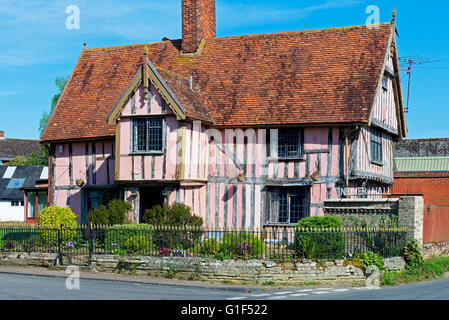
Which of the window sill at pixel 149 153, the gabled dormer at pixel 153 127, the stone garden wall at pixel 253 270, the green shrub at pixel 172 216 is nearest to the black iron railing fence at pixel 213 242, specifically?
the stone garden wall at pixel 253 270

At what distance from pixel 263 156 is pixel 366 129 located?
14.4 ft

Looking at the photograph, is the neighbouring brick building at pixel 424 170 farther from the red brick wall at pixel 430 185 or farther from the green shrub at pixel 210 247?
the green shrub at pixel 210 247

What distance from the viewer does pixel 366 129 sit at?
24.9 metres

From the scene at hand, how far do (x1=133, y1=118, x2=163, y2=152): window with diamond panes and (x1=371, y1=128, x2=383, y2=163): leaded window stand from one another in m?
9.11

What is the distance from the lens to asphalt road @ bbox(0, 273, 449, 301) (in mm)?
14480

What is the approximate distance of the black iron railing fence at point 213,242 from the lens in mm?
18109

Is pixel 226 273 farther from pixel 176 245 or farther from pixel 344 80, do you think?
pixel 344 80

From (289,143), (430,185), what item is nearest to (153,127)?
(289,143)

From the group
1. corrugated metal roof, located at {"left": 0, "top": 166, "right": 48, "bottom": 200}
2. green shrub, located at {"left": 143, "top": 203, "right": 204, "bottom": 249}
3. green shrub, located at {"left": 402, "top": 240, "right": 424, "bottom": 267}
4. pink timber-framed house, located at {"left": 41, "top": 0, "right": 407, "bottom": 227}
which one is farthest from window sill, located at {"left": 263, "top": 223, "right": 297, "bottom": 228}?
corrugated metal roof, located at {"left": 0, "top": 166, "right": 48, "bottom": 200}

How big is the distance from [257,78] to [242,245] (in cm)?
1048

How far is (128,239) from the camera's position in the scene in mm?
19672

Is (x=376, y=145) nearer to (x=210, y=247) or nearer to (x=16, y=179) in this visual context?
(x=210, y=247)

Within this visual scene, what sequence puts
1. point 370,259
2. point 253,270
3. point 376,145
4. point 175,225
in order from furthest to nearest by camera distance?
point 376,145, point 175,225, point 370,259, point 253,270

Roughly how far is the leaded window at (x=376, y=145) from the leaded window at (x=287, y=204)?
389 cm
